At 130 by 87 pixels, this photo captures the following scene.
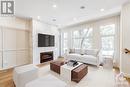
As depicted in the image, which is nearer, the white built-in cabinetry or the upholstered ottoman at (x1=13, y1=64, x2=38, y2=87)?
the upholstered ottoman at (x1=13, y1=64, x2=38, y2=87)

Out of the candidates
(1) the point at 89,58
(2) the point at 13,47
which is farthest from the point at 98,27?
(2) the point at 13,47

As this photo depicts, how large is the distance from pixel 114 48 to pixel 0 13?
19.0 ft

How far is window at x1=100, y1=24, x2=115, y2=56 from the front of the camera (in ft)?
15.7

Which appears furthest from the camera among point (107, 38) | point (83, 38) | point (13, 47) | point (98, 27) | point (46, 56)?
point (83, 38)

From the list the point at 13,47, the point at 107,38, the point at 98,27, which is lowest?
the point at 13,47

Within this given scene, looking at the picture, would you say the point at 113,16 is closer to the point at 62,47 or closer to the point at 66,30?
the point at 66,30

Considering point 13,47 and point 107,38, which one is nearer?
point 13,47

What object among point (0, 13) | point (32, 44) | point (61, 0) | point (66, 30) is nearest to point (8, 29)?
point (0, 13)

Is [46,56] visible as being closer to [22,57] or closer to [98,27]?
[22,57]

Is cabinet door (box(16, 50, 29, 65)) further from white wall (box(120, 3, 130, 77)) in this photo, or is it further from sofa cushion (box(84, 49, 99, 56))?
white wall (box(120, 3, 130, 77))

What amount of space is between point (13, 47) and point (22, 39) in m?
0.65

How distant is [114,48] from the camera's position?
463 cm

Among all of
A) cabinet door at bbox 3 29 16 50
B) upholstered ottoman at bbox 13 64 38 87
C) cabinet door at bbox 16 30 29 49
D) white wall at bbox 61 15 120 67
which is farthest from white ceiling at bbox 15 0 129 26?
upholstered ottoman at bbox 13 64 38 87

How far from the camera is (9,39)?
4215 millimetres
